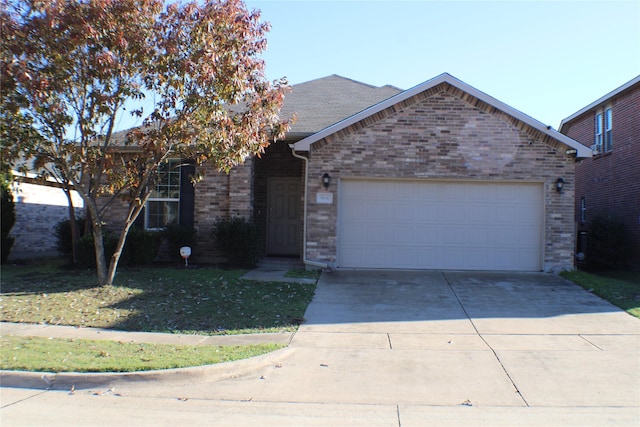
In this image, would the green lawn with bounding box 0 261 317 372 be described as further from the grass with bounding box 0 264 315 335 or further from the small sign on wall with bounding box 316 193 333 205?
the small sign on wall with bounding box 316 193 333 205

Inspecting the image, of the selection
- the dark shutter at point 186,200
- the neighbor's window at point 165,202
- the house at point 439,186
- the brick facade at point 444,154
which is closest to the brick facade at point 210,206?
the dark shutter at point 186,200

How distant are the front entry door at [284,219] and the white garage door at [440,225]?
2288 mm

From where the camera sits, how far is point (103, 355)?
6.03 meters

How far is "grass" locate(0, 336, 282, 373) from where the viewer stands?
219 inches

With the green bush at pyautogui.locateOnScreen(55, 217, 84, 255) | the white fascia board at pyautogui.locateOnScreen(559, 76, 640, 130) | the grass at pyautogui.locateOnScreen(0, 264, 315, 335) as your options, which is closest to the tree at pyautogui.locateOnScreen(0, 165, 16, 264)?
the green bush at pyautogui.locateOnScreen(55, 217, 84, 255)

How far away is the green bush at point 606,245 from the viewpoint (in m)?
13.7

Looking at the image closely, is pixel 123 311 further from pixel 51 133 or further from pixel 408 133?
pixel 408 133

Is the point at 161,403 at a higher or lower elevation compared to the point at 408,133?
lower

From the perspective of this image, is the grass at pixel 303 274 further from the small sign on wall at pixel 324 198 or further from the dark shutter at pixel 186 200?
the dark shutter at pixel 186 200

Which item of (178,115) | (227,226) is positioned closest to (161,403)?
(178,115)

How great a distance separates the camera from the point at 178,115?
8.77 metres

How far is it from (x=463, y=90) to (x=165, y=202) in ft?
26.7

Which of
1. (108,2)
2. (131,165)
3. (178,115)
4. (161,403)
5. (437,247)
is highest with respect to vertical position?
(108,2)

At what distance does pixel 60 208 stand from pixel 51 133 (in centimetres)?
1210
